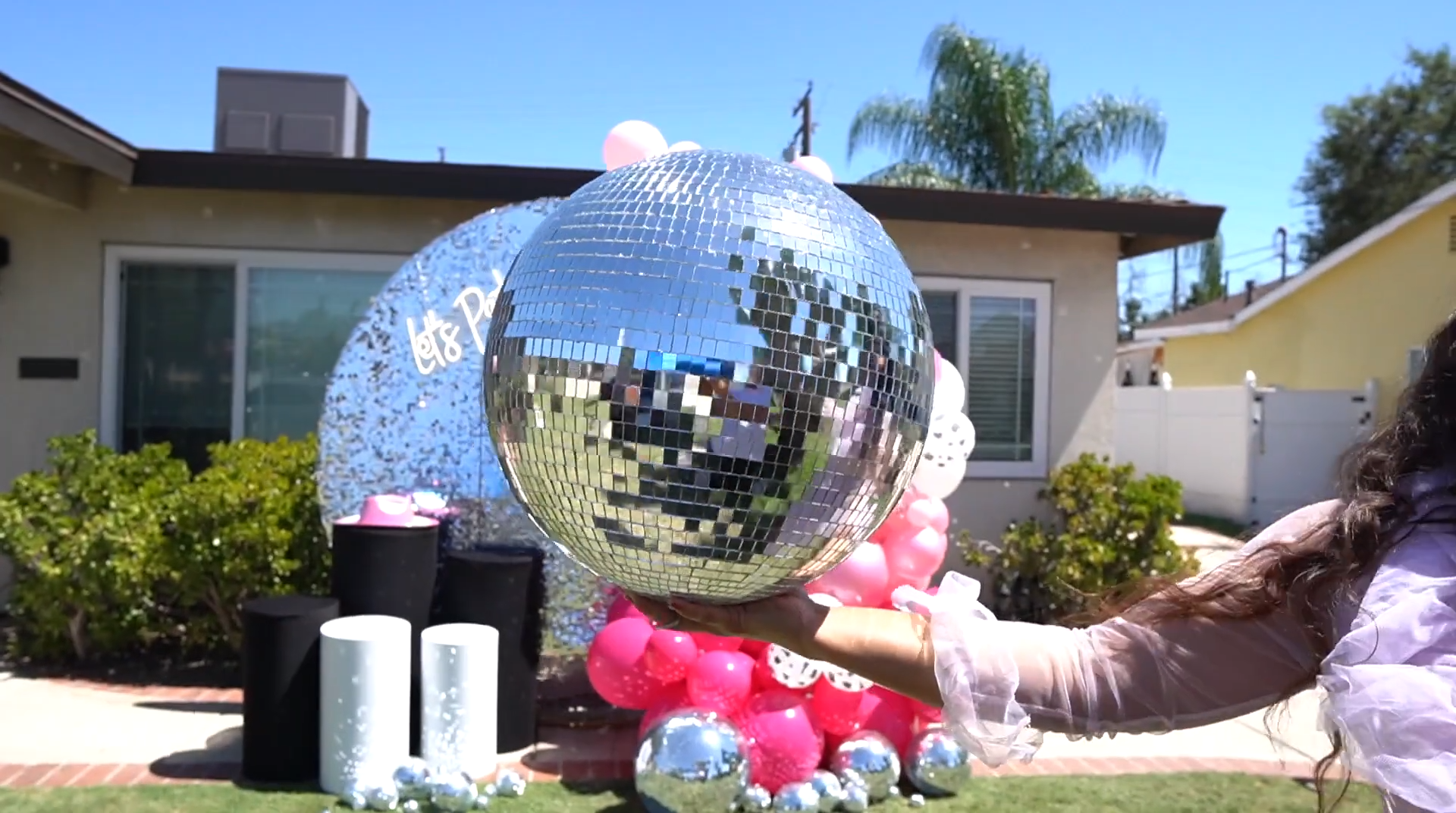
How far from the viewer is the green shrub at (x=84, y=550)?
505cm

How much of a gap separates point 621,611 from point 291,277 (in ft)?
11.9

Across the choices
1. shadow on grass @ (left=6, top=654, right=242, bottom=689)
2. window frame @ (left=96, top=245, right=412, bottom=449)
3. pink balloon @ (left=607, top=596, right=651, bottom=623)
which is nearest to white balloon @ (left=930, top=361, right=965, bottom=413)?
pink balloon @ (left=607, top=596, right=651, bottom=623)

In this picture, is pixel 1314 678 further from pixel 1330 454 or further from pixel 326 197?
pixel 1330 454

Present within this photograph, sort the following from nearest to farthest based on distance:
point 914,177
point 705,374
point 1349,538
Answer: point 705,374 → point 1349,538 → point 914,177

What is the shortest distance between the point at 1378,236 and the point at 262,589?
15.3m

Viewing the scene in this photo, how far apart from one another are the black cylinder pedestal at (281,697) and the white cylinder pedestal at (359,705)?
0.10 m

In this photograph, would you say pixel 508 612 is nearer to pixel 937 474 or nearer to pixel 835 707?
Result: pixel 835 707

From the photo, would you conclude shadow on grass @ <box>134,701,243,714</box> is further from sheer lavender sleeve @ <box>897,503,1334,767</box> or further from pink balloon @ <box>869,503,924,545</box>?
sheer lavender sleeve @ <box>897,503,1334,767</box>

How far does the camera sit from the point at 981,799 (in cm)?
394

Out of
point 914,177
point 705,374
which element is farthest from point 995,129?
point 705,374

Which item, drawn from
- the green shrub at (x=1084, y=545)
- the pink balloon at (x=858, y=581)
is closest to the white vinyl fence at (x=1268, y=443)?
the green shrub at (x=1084, y=545)

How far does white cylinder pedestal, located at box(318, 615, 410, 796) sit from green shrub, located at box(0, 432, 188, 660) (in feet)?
6.12

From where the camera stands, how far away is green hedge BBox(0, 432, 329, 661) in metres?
5.03

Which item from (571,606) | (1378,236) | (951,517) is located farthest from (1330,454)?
(571,606)
